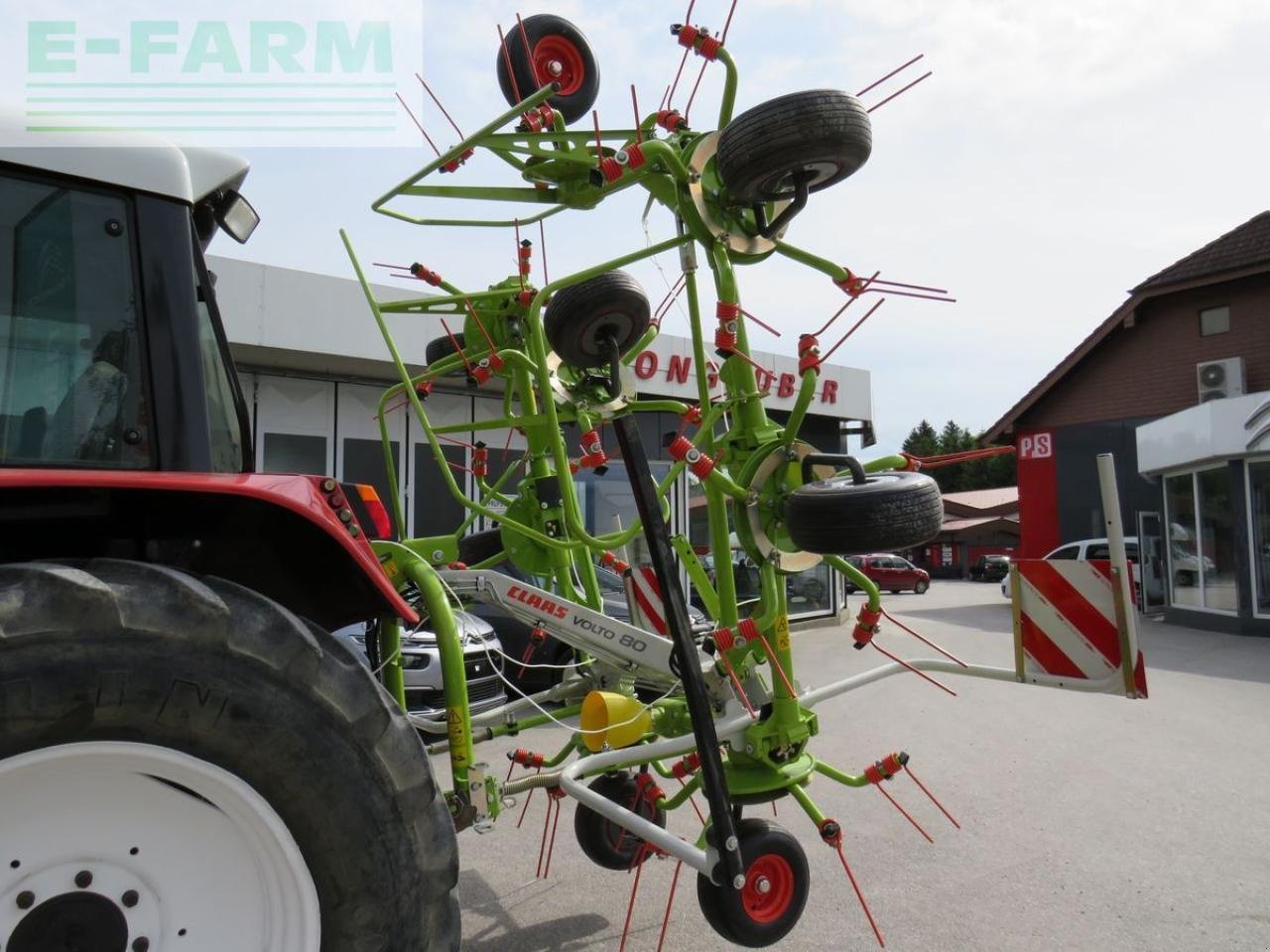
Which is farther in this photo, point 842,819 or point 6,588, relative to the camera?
point 842,819

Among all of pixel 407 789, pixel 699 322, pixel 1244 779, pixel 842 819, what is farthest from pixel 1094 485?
pixel 407 789

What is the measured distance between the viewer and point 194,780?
1.57 metres

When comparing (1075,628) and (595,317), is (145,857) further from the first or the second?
(1075,628)

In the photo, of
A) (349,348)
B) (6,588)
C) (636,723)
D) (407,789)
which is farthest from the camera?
(349,348)

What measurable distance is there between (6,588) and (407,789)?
0.76 m

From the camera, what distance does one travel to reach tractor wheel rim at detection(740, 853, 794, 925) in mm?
2645

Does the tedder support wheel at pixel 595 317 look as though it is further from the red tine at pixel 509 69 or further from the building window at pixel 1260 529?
the building window at pixel 1260 529

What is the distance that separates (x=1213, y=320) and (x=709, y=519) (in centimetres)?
2013

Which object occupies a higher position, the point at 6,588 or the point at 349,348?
the point at 349,348

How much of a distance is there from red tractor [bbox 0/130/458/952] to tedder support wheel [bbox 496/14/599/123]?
1911 millimetres

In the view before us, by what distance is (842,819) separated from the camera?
4219mm

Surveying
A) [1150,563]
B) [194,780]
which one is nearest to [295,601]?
[194,780]

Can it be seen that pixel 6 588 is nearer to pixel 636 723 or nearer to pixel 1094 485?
pixel 636 723

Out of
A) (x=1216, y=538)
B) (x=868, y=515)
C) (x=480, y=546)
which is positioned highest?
(x=868, y=515)
